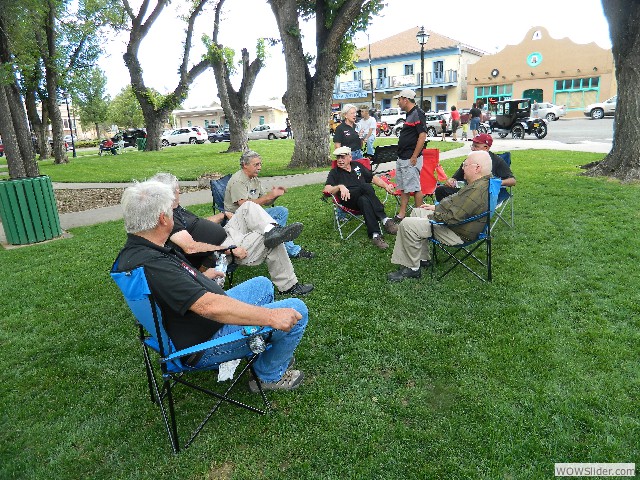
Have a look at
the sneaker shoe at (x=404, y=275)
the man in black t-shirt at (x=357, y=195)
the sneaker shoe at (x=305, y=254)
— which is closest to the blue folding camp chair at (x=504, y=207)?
the man in black t-shirt at (x=357, y=195)

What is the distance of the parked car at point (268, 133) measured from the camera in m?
37.9

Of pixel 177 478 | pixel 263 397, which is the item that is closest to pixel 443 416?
pixel 263 397

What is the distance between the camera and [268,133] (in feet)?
126

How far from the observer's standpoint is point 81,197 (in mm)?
11289

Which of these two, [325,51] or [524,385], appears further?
[325,51]

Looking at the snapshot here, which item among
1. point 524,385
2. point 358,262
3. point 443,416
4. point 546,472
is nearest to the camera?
point 546,472

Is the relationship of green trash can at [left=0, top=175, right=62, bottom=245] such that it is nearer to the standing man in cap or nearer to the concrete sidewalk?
the concrete sidewalk

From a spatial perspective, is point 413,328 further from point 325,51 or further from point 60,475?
point 325,51

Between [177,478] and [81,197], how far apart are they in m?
10.5

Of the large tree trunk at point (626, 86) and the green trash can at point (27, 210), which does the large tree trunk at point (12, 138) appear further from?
the large tree trunk at point (626, 86)

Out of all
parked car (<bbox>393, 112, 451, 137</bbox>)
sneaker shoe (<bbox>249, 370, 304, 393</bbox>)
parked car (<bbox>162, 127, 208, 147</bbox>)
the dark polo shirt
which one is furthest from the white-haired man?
parked car (<bbox>162, 127, 208, 147</bbox>)

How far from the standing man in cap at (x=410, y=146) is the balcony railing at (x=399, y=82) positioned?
39469 mm

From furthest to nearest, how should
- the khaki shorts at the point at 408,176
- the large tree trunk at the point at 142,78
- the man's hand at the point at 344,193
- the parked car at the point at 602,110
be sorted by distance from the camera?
the parked car at the point at 602,110 < the large tree trunk at the point at 142,78 < the khaki shorts at the point at 408,176 < the man's hand at the point at 344,193

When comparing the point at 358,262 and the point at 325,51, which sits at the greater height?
the point at 325,51
